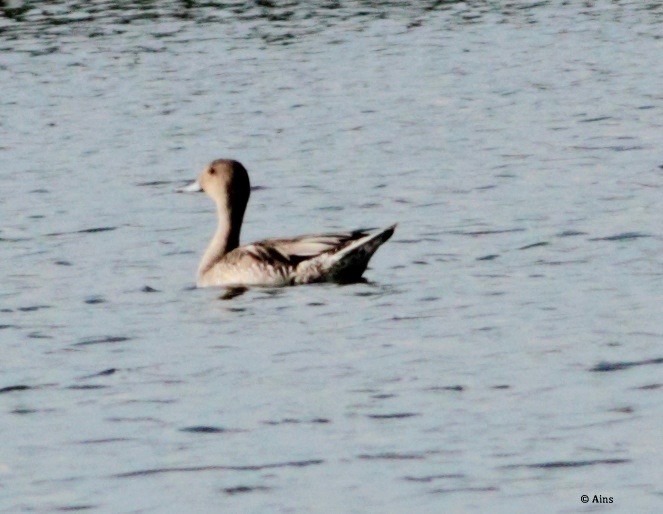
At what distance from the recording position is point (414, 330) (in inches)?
588

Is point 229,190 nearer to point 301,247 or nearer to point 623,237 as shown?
point 301,247

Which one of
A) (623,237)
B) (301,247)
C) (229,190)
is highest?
(229,190)

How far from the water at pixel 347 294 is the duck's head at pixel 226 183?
82cm

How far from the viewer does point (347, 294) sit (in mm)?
16781

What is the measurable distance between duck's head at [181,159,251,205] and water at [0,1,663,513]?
32.5 inches

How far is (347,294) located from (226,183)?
8.72 ft

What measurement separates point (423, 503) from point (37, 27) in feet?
116

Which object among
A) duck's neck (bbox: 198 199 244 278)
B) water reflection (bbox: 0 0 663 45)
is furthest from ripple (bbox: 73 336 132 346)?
water reflection (bbox: 0 0 663 45)

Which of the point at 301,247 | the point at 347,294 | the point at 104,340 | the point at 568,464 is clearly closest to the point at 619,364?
the point at 568,464

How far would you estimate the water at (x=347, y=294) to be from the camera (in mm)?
11250

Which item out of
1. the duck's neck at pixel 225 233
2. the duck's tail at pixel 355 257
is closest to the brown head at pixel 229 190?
the duck's neck at pixel 225 233

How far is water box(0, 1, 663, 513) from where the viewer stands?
11.2 meters

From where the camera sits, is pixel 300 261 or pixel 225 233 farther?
pixel 225 233

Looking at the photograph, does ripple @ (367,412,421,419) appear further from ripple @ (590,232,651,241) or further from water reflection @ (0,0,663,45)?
water reflection @ (0,0,663,45)
